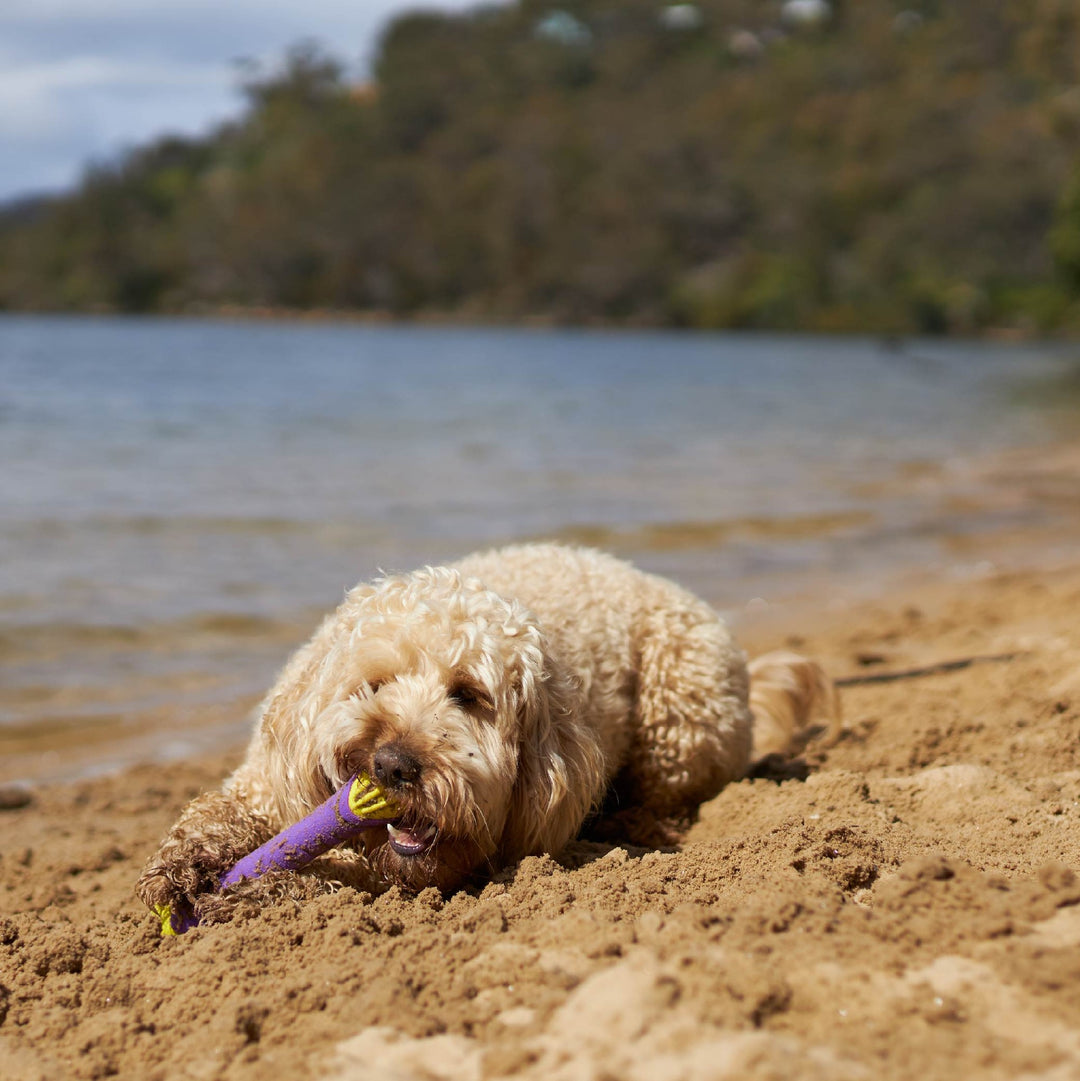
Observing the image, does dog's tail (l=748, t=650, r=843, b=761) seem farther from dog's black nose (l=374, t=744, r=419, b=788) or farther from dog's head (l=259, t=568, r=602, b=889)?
dog's black nose (l=374, t=744, r=419, b=788)

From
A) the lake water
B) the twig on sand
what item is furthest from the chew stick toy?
the twig on sand

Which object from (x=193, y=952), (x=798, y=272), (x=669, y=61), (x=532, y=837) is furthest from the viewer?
(x=669, y=61)

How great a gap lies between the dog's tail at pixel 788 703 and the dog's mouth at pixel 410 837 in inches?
75.4

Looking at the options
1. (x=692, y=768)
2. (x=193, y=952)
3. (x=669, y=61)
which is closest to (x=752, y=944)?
(x=193, y=952)

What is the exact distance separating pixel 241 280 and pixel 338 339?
3921 cm

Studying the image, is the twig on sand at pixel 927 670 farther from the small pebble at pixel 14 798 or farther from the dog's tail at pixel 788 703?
the small pebble at pixel 14 798

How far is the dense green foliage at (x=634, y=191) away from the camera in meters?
75.2

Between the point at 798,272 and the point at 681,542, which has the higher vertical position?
the point at 798,272

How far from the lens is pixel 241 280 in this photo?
94812 millimetres

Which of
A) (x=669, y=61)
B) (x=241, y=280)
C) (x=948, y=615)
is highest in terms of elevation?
(x=669, y=61)

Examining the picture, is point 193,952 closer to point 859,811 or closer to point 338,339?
point 859,811

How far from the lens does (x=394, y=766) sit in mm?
2969

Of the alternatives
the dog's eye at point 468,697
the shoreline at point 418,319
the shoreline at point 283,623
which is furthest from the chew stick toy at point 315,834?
the shoreline at point 418,319

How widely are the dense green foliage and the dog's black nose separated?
63.6 meters
